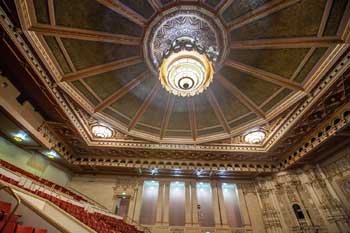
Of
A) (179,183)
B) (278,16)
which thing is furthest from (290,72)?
(179,183)

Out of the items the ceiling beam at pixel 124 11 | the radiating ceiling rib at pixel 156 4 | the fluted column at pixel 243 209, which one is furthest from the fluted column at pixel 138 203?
the radiating ceiling rib at pixel 156 4

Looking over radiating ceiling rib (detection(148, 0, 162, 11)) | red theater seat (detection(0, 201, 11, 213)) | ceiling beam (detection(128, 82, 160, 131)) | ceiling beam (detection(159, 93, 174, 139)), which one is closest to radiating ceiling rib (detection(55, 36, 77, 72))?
ceiling beam (detection(128, 82, 160, 131))

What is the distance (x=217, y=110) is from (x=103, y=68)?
4887 millimetres

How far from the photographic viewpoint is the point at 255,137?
8.38 metres

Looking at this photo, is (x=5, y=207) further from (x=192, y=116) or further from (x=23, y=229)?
(x=192, y=116)

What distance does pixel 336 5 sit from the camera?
4312 millimetres

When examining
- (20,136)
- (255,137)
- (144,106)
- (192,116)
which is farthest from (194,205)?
(20,136)

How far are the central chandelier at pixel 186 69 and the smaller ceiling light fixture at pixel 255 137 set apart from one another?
14.8 ft

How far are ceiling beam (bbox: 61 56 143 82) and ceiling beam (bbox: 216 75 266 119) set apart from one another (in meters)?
3.26

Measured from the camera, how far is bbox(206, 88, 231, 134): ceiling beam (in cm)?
717

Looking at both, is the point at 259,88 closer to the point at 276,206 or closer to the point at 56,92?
the point at 276,206

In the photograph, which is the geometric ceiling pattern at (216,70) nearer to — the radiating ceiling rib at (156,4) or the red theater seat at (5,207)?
the radiating ceiling rib at (156,4)

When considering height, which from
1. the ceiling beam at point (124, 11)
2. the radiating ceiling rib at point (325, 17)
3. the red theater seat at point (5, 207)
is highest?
the ceiling beam at point (124, 11)

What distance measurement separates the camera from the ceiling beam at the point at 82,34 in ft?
15.4
